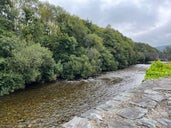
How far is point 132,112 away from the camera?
3.79 meters

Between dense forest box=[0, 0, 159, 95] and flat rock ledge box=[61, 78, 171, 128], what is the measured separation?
14749mm

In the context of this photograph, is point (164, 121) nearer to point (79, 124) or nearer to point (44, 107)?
point (79, 124)

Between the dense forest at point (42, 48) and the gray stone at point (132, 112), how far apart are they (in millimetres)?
15049

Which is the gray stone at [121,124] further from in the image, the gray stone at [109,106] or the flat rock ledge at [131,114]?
the gray stone at [109,106]

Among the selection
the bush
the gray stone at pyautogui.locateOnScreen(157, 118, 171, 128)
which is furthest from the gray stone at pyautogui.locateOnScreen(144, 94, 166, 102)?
the bush

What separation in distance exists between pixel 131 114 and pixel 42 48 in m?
19.6

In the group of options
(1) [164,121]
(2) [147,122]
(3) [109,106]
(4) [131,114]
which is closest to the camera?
(2) [147,122]

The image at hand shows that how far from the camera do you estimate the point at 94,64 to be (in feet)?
102

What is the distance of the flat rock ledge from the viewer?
3278 mm

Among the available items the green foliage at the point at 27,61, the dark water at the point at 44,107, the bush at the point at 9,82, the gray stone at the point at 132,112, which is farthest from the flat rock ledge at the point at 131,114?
the green foliage at the point at 27,61

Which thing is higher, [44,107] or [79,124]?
[79,124]

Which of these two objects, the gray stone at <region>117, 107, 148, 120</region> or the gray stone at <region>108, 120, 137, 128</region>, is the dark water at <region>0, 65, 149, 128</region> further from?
the gray stone at <region>108, 120, 137, 128</region>

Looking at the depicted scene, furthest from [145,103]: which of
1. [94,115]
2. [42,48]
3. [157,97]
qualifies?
[42,48]

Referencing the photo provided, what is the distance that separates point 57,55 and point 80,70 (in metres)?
4.12
